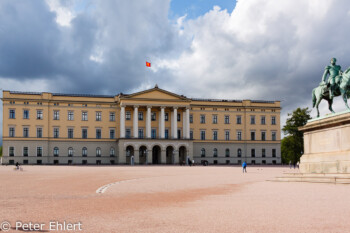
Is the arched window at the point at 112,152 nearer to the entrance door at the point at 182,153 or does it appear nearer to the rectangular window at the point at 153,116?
the rectangular window at the point at 153,116

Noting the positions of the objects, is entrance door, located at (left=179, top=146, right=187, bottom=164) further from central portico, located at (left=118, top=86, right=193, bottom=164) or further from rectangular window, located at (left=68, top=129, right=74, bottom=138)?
rectangular window, located at (left=68, top=129, right=74, bottom=138)

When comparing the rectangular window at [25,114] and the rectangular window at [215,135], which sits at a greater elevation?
the rectangular window at [25,114]

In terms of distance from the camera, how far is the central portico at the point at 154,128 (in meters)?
81.5

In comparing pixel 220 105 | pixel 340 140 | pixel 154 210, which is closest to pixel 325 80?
pixel 340 140

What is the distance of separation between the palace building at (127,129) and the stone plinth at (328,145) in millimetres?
59007

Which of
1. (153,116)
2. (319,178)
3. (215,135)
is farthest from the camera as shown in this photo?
(215,135)

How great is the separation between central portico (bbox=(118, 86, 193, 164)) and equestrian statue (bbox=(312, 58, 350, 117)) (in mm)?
59208

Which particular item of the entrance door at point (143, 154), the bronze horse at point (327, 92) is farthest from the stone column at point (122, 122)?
the bronze horse at point (327, 92)

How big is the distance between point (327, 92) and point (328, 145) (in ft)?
10.7

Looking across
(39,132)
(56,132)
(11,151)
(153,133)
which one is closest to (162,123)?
(153,133)

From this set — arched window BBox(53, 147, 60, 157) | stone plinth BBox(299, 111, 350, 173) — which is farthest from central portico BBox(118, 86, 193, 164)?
stone plinth BBox(299, 111, 350, 173)

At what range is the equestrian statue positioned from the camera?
19844mm

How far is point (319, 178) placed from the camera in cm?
1916

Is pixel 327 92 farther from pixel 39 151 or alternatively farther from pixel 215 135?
pixel 39 151
